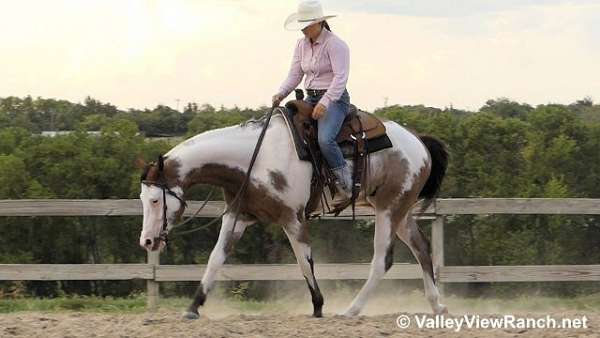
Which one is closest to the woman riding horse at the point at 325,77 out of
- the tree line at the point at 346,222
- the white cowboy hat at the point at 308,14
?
the white cowboy hat at the point at 308,14

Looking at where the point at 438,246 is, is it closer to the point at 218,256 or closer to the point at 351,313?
the point at 351,313

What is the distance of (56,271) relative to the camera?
981 cm

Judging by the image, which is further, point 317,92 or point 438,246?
point 438,246

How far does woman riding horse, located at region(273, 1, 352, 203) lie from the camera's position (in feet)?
25.0

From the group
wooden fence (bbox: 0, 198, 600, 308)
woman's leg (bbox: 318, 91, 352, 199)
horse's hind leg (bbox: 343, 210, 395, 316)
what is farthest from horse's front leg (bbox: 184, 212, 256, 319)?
wooden fence (bbox: 0, 198, 600, 308)

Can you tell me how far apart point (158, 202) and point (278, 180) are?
899mm

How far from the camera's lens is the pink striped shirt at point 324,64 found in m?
7.68

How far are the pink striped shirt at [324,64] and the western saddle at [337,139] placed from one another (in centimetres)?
18

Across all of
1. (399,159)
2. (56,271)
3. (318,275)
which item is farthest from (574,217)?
(56,271)

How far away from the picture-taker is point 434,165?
8703 mm

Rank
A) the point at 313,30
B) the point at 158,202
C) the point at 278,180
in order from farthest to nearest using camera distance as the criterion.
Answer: the point at 313,30, the point at 278,180, the point at 158,202

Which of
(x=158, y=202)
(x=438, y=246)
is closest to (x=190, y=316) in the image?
(x=158, y=202)

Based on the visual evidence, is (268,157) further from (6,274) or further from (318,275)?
(6,274)

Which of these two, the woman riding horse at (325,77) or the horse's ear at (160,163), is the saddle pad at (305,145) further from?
the horse's ear at (160,163)
